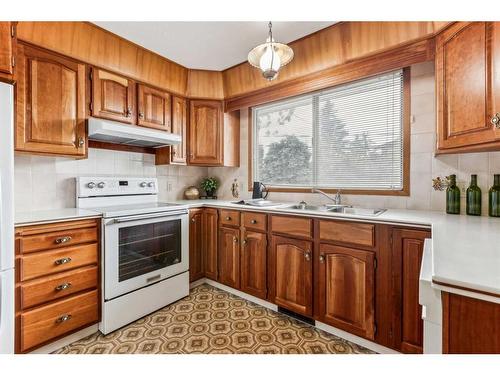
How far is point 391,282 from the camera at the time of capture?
1561 mm

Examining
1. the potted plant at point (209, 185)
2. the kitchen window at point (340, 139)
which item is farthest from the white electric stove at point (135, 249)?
the kitchen window at point (340, 139)

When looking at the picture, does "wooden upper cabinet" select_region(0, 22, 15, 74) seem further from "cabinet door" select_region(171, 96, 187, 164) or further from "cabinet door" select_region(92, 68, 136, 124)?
"cabinet door" select_region(171, 96, 187, 164)

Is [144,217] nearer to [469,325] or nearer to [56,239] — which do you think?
[56,239]

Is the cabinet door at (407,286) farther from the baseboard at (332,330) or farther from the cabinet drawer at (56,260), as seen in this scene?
the cabinet drawer at (56,260)

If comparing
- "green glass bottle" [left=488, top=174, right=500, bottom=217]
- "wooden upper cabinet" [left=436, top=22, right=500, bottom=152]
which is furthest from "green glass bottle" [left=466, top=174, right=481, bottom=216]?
"wooden upper cabinet" [left=436, top=22, right=500, bottom=152]

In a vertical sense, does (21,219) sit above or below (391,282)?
above

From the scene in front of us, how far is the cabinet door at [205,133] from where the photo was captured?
287 centimetres

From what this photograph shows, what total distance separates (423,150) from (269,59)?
1.38 meters

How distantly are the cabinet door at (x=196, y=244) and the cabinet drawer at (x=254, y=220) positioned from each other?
564 mm

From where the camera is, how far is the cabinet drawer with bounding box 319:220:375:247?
5.37 ft

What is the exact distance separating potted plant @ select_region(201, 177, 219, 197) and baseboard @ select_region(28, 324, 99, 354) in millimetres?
1798

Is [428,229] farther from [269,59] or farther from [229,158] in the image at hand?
[229,158]
